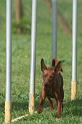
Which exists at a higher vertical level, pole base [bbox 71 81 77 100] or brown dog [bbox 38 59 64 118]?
brown dog [bbox 38 59 64 118]

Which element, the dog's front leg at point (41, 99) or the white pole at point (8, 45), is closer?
the white pole at point (8, 45)

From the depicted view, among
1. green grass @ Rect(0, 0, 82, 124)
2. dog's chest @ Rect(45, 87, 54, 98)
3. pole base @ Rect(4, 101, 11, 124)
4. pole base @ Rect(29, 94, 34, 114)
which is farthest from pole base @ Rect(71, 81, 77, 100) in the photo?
pole base @ Rect(4, 101, 11, 124)

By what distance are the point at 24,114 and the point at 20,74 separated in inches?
222

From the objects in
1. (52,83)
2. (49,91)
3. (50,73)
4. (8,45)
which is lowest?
(49,91)

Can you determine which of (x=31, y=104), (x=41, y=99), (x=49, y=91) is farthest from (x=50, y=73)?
(x=31, y=104)

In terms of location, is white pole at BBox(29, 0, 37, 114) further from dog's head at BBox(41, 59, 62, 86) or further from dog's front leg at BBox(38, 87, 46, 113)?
dog's head at BBox(41, 59, 62, 86)

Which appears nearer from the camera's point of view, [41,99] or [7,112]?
[7,112]

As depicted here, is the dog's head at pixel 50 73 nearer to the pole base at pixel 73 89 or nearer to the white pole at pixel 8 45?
the white pole at pixel 8 45

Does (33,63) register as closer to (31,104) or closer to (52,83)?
(31,104)

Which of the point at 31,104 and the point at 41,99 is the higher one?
the point at 41,99

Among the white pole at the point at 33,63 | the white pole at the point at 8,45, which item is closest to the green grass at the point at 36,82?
the white pole at the point at 33,63

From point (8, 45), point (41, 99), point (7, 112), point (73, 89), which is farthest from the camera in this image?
point (73, 89)

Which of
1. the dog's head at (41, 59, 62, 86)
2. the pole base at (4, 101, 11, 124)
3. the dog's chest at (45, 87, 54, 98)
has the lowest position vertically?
the pole base at (4, 101, 11, 124)

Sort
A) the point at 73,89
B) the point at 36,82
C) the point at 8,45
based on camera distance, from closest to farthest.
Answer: the point at 8,45 → the point at 73,89 → the point at 36,82
